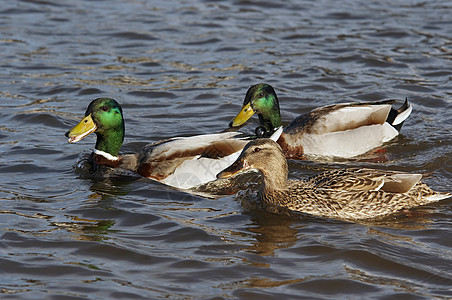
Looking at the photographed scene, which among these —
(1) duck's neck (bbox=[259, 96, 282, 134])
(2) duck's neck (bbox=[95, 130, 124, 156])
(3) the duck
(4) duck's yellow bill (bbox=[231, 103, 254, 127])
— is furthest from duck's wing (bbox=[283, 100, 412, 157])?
(2) duck's neck (bbox=[95, 130, 124, 156])

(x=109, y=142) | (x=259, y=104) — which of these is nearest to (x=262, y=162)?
(x=109, y=142)

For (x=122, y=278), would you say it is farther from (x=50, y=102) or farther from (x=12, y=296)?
(x=50, y=102)

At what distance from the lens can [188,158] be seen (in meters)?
8.78

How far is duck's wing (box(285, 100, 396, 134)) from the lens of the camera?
995cm

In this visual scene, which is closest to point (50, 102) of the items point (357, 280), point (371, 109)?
point (371, 109)

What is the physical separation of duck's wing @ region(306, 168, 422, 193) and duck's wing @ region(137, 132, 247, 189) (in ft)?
5.28

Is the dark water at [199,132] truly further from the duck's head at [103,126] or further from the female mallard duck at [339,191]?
the duck's head at [103,126]

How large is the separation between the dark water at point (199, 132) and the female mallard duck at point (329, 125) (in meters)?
0.28

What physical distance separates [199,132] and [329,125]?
67.2 inches

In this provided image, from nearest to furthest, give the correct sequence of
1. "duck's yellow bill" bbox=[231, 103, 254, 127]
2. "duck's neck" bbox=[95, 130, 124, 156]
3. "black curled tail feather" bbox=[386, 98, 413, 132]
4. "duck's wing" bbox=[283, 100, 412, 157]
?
"duck's neck" bbox=[95, 130, 124, 156] < "duck's yellow bill" bbox=[231, 103, 254, 127] < "duck's wing" bbox=[283, 100, 412, 157] < "black curled tail feather" bbox=[386, 98, 413, 132]

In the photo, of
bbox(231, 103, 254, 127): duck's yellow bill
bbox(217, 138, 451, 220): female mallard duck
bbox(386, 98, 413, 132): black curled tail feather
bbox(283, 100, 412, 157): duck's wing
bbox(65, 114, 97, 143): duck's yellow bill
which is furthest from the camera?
bbox(386, 98, 413, 132): black curled tail feather

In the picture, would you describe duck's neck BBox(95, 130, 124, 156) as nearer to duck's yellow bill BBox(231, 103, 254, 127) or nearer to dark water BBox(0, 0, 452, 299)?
dark water BBox(0, 0, 452, 299)

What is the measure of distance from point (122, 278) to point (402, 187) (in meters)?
2.86

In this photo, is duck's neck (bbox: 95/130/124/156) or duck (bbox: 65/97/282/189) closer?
duck (bbox: 65/97/282/189)
